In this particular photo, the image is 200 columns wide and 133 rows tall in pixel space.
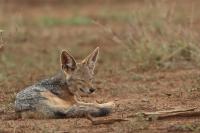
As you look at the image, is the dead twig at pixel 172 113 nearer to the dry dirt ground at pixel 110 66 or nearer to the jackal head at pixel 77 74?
the dry dirt ground at pixel 110 66

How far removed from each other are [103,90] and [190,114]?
300 cm

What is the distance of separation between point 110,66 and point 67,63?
5.16 m

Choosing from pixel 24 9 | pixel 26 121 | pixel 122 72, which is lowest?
pixel 26 121

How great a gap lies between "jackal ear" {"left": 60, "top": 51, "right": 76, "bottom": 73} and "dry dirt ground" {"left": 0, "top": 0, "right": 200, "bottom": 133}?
76 cm

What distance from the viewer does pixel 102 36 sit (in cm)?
1889

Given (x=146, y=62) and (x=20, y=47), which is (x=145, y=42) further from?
(x=20, y=47)

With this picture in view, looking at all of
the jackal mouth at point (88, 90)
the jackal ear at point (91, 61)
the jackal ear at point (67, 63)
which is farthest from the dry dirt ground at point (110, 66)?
the jackal ear at point (67, 63)

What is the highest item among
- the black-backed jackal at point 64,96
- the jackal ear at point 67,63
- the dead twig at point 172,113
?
the jackal ear at point 67,63

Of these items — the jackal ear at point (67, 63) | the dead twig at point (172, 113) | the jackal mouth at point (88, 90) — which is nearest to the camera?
the dead twig at point (172, 113)

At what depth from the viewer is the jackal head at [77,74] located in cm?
934

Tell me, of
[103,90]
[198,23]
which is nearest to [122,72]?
[103,90]

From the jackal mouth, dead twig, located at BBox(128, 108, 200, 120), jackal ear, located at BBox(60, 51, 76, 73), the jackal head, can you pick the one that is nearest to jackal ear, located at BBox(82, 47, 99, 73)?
the jackal head

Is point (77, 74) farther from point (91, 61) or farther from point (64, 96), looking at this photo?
point (91, 61)

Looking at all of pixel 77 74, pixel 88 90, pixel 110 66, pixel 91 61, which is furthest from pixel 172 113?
pixel 110 66
